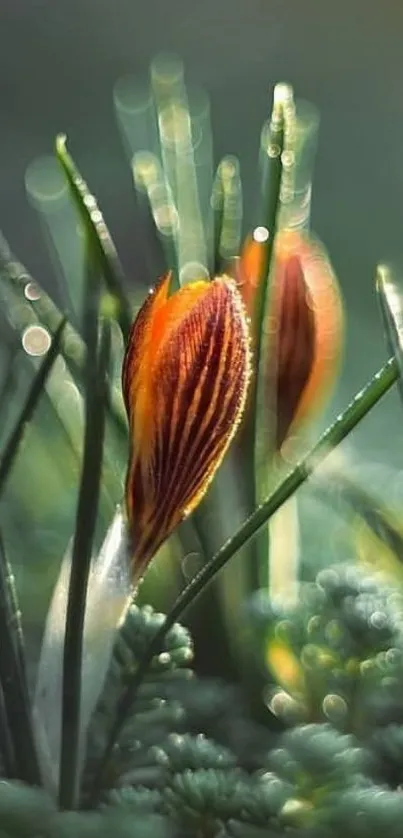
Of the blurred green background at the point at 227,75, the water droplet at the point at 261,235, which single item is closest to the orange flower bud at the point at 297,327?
the water droplet at the point at 261,235

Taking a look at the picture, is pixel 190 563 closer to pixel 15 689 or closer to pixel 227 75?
pixel 15 689

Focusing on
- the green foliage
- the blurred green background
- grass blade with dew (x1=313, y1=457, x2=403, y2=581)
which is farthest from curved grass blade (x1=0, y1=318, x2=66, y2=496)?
the blurred green background

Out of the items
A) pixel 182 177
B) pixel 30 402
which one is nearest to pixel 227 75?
pixel 182 177

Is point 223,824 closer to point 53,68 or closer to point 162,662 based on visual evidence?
point 162,662

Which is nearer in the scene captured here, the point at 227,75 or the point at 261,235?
the point at 261,235

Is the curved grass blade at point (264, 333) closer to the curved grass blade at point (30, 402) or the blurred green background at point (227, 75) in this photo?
the curved grass blade at point (30, 402)

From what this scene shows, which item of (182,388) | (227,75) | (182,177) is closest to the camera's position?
(182,388)
